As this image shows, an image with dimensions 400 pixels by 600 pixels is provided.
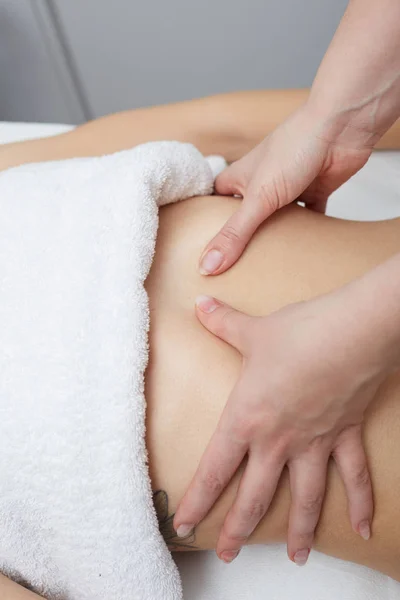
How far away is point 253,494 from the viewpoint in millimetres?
595

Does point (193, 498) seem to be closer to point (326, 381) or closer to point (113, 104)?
point (326, 381)

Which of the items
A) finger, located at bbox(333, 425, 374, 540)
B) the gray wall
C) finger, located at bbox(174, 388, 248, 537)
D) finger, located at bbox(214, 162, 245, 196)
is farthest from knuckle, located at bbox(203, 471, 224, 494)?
the gray wall

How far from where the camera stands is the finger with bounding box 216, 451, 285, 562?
1.96 ft

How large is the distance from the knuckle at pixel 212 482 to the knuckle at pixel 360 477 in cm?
15

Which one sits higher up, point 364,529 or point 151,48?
point 151,48

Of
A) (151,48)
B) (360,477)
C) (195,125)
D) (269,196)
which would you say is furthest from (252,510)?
(151,48)

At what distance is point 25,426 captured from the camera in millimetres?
590

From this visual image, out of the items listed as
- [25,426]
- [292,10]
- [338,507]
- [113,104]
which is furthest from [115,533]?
[113,104]

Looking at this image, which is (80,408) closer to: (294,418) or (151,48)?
(294,418)

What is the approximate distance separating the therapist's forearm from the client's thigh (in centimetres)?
16

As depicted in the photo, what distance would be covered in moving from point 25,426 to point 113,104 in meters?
1.52

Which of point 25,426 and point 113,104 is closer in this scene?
point 25,426

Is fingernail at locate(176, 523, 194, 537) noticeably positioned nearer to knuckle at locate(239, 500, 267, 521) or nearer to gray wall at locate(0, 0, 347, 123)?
knuckle at locate(239, 500, 267, 521)

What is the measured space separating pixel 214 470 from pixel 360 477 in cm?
16
